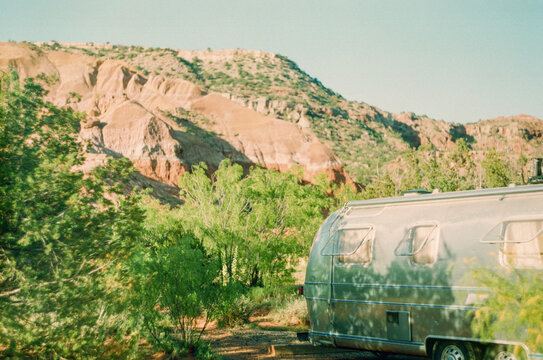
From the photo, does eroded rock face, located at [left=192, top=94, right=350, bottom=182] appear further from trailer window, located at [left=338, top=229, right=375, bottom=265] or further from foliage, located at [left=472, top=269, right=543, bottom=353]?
foliage, located at [left=472, top=269, right=543, bottom=353]

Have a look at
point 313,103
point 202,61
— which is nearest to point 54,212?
point 313,103

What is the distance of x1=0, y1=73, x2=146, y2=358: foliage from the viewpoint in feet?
19.6

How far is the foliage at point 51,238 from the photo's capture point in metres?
5.97

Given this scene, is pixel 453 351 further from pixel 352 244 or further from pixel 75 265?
pixel 75 265

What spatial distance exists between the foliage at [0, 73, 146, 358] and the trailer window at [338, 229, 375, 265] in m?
3.41

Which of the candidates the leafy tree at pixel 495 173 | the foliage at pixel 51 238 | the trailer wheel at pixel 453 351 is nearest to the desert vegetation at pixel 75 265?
the foliage at pixel 51 238

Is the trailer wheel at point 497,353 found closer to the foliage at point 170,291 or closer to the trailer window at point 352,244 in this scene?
the trailer window at point 352,244

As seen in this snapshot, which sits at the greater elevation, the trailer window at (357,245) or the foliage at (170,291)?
the trailer window at (357,245)

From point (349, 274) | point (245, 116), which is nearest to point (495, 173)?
point (349, 274)

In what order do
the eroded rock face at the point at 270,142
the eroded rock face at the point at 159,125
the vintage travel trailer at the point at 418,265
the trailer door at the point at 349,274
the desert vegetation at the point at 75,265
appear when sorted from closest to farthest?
1. the desert vegetation at the point at 75,265
2. the vintage travel trailer at the point at 418,265
3. the trailer door at the point at 349,274
4. the eroded rock face at the point at 159,125
5. the eroded rock face at the point at 270,142

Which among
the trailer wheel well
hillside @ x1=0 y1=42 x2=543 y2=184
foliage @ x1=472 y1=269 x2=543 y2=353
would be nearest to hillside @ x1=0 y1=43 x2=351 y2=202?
hillside @ x1=0 y1=42 x2=543 y2=184

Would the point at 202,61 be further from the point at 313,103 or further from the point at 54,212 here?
the point at 54,212

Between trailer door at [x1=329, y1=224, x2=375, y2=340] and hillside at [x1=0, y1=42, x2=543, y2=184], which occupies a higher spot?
hillside at [x1=0, y1=42, x2=543, y2=184]

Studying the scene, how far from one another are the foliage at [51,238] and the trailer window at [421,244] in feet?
13.0
